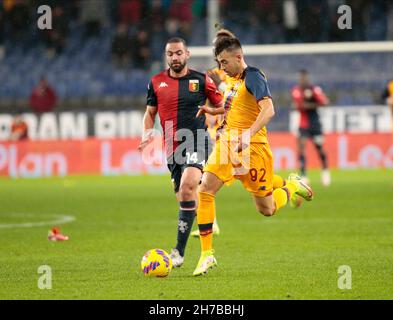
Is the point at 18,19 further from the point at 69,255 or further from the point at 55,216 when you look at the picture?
the point at 69,255

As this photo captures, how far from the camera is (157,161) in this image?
912 inches

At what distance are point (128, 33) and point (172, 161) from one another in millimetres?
21440

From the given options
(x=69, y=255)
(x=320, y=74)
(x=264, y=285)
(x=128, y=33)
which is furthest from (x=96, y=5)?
(x=264, y=285)

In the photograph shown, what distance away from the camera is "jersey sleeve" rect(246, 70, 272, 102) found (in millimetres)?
9500

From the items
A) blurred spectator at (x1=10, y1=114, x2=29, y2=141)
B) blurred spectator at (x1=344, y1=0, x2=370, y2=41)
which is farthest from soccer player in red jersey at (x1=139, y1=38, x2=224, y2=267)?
blurred spectator at (x1=344, y1=0, x2=370, y2=41)

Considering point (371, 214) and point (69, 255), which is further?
point (371, 214)

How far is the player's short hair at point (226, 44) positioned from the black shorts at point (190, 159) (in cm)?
135

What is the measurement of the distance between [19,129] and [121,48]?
536 cm

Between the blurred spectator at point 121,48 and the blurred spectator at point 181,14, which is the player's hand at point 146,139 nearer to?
the blurred spectator at point 121,48

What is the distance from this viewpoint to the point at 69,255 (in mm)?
11297

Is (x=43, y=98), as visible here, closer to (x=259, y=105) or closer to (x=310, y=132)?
(x=310, y=132)

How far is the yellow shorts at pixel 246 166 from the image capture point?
978 centimetres

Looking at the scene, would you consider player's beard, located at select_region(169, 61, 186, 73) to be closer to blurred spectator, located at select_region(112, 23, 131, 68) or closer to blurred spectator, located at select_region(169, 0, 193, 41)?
blurred spectator, located at select_region(112, 23, 131, 68)

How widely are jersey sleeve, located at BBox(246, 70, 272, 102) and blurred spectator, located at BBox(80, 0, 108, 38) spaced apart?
2345 cm
